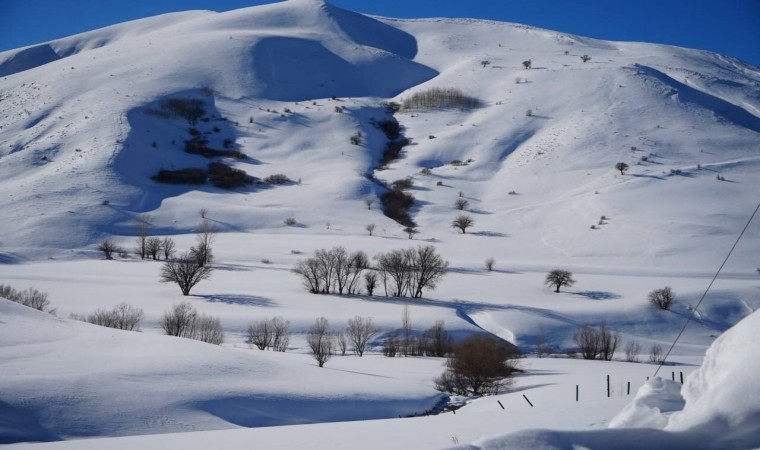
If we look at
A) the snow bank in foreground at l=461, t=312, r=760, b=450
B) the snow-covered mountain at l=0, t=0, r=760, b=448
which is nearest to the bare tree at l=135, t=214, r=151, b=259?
the snow-covered mountain at l=0, t=0, r=760, b=448

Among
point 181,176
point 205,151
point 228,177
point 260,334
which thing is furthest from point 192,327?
point 205,151

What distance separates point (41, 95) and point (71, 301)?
96.1 metres

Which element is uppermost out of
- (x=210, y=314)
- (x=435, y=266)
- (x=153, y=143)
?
(x=153, y=143)

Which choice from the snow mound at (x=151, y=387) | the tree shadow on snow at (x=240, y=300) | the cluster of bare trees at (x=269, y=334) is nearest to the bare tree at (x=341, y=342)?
the cluster of bare trees at (x=269, y=334)

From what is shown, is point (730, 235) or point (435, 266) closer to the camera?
point (435, 266)

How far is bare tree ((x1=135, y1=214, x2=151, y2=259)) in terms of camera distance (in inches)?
2596

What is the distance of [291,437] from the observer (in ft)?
44.8

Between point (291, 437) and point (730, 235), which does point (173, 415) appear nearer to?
point (291, 437)

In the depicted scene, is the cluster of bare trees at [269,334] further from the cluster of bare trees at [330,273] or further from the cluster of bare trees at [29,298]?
the cluster of bare trees at [29,298]

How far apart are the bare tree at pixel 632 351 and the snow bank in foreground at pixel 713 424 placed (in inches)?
1447

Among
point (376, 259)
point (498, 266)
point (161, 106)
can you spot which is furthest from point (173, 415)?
point (161, 106)

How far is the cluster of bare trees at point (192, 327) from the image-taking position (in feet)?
127

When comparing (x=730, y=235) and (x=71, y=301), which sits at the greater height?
(x=730, y=235)

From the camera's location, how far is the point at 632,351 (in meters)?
41.6
